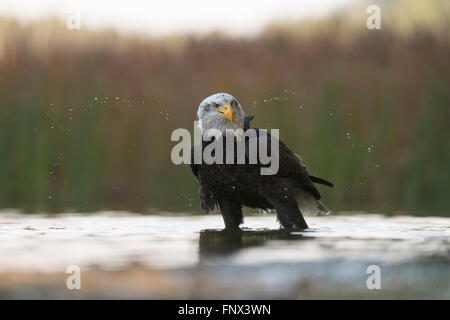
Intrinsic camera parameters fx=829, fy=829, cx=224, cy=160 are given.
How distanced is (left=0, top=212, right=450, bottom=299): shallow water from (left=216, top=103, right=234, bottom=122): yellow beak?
1.00 m

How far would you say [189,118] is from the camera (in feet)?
35.9

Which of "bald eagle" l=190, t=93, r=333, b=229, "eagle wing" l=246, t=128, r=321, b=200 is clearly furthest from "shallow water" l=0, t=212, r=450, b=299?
"eagle wing" l=246, t=128, r=321, b=200

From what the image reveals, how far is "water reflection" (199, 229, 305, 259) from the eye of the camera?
19.3 ft

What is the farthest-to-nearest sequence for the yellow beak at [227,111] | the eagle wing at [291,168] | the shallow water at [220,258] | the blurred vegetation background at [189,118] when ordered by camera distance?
the blurred vegetation background at [189,118]
the eagle wing at [291,168]
the yellow beak at [227,111]
the shallow water at [220,258]

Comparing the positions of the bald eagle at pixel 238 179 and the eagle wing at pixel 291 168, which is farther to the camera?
the eagle wing at pixel 291 168

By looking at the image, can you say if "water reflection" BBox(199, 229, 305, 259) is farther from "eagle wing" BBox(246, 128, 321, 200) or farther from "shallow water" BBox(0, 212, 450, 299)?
"eagle wing" BBox(246, 128, 321, 200)

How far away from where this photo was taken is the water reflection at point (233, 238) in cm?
588

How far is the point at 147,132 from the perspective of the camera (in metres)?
10.9

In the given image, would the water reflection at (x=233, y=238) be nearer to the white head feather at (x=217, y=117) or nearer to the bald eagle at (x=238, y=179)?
the bald eagle at (x=238, y=179)

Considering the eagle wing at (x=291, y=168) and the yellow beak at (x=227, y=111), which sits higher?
the yellow beak at (x=227, y=111)

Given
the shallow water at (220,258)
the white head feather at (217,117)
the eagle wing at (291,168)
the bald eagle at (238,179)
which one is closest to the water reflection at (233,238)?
the shallow water at (220,258)

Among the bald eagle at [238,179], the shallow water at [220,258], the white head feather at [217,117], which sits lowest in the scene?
the shallow water at [220,258]
